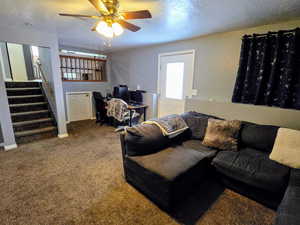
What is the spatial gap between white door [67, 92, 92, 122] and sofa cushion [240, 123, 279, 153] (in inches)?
179

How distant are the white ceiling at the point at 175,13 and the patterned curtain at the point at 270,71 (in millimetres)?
285

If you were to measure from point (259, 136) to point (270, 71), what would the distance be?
1.10 metres

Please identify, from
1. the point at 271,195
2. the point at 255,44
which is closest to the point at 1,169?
the point at 271,195

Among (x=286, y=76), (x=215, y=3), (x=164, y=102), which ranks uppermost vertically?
(x=215, y=3)

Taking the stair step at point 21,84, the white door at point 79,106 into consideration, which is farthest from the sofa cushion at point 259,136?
the stair step at point 21,84

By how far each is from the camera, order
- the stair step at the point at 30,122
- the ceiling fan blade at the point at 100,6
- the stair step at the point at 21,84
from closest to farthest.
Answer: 1. the ceiling fan blade at the point at 100,6
2. the stair step at the point at 30,122
3. the stair step at the point at 21,84

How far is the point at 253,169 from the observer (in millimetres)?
1657

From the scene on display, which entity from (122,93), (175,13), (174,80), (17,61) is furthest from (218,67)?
(17,61)

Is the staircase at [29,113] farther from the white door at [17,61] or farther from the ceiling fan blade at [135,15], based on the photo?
the ceiling fan blade at [135,15]

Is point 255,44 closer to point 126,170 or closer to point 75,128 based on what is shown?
point 126,170

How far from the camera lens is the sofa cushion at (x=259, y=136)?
1971 millimetres

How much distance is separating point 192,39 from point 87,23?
6.88 feet

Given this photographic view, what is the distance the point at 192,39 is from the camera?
3.20 metres

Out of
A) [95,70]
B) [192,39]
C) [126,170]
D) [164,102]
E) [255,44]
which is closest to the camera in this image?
[126,170]
